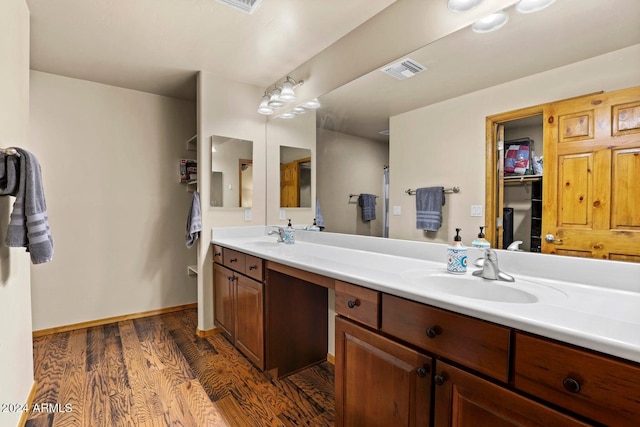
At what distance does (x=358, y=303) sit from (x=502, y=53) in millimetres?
1269

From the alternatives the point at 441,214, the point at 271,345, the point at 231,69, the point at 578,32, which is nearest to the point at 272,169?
the point at 231,69

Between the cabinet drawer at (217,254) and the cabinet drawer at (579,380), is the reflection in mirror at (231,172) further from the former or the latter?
the cabinet drawer at (579,380)

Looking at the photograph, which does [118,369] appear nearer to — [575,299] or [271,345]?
[271,345]

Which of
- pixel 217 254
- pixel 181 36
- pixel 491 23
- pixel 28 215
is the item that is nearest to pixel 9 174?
pixel 28 215

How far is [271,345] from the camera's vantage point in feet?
6.52

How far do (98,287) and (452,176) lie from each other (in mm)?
3272

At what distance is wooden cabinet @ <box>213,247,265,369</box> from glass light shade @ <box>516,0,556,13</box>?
1.84 metres

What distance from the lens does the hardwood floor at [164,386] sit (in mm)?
1645

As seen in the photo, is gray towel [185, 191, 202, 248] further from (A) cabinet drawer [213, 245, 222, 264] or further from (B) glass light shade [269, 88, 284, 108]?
(B) glass light shade [269, 88, 284, 108]

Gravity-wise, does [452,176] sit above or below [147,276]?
above

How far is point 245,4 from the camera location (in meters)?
1.78

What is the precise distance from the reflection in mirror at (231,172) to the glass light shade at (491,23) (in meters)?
2.04

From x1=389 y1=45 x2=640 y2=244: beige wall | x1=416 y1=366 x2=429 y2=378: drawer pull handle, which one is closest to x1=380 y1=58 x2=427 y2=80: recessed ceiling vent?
x1=389 y1=45 x2=640 y2=244: beige wall

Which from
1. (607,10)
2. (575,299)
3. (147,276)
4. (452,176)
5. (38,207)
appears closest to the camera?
(575,299)
